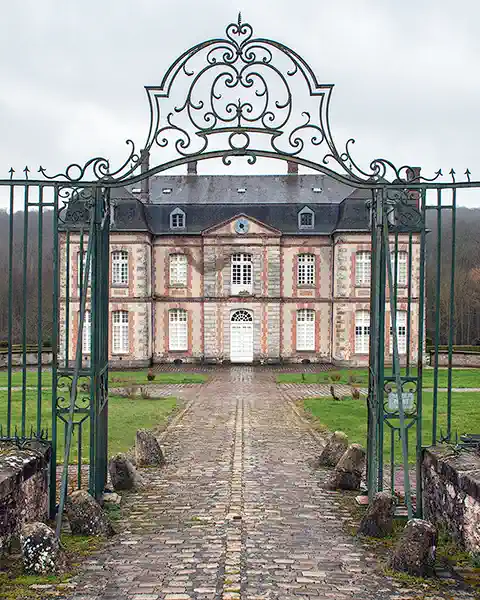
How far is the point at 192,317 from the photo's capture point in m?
26.2

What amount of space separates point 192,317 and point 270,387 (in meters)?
8.77

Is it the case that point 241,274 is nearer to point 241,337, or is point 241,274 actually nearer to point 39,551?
point 241,337

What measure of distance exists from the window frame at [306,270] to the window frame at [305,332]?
112 cm

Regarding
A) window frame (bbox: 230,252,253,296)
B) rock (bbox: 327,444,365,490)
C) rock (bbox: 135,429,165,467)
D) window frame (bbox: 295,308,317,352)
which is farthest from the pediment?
rock (bbox: 327,444,365,490)

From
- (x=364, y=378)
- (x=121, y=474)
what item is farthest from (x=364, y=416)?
(x=364, y=378)

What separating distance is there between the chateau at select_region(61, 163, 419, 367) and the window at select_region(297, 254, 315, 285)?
0.04 metres

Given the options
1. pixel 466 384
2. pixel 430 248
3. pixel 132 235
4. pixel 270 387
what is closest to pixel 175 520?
pixel 270 387

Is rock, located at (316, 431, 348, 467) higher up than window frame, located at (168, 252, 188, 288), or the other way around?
window frame, located at (168, 252, 188, 288)

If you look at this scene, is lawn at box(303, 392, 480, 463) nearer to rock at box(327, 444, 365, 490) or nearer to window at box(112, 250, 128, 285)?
rock at box(327, 444, 365, 490)

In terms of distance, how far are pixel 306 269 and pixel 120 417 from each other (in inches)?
609

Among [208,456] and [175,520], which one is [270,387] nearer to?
[208,456]

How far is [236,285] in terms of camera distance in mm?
25922

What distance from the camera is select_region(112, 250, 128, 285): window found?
2505 centimetres

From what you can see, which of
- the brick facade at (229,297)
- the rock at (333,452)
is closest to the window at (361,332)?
the brick facade at (229,297)
